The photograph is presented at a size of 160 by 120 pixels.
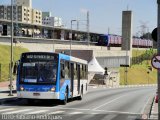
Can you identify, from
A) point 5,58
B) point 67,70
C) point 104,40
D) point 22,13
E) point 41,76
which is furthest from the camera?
point 22,13

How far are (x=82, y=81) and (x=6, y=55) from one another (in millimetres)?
40728

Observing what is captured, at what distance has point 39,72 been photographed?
23609 mm

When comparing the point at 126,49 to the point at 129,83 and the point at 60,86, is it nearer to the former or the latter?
the point at 129,83

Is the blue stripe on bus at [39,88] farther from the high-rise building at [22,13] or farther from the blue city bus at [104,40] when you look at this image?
the high-rise building at [22,13]

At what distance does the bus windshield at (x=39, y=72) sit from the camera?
23.6 metres

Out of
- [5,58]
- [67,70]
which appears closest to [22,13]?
[5,58]

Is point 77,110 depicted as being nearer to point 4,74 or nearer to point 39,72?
point 39,72

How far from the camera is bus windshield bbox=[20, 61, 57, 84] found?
77.3 ft

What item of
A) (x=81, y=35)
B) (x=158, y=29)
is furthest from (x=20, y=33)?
(x=158, y=29)

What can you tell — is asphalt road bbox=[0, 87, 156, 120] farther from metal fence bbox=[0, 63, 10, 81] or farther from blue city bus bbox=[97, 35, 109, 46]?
blue city bus bbox=[97, 35, 109, 46]

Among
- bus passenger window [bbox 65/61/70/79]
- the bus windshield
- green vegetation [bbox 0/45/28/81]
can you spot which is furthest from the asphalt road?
green vegetation [bbox 0/45/28/81]

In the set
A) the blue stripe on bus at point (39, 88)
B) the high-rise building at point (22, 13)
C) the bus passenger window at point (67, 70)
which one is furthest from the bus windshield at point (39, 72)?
the high-rise building at point (22, 13)

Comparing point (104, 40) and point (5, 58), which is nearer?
point (5, 58)


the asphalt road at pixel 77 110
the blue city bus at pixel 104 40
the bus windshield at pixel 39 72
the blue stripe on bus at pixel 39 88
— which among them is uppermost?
the blue city bus at pixel 104 40
